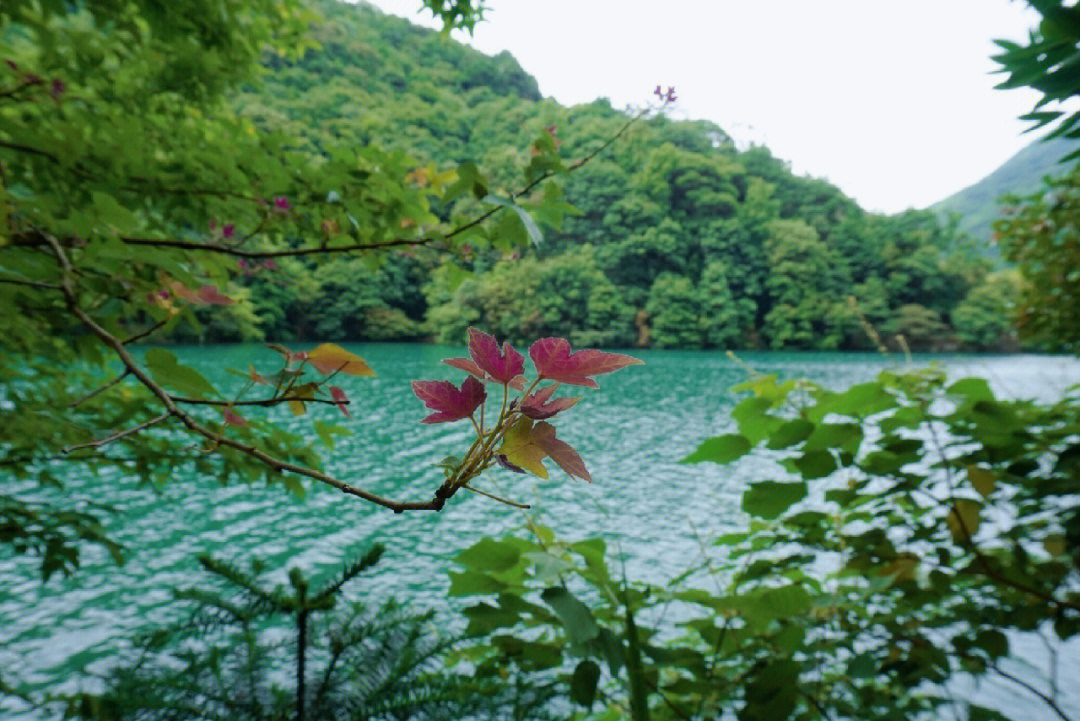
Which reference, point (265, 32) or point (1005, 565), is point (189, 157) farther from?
point (1005, 565)

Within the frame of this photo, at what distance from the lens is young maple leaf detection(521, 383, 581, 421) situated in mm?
249

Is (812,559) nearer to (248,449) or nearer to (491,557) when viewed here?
(491,557)

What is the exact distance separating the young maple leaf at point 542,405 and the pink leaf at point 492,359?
0.05ft

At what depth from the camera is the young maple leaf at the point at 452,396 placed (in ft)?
0.87

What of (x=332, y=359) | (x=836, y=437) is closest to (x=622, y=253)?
(x=836, y=437)

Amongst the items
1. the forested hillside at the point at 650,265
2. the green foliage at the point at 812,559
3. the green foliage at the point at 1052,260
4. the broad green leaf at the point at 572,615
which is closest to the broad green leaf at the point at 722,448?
the green foliage at the point at 812,559

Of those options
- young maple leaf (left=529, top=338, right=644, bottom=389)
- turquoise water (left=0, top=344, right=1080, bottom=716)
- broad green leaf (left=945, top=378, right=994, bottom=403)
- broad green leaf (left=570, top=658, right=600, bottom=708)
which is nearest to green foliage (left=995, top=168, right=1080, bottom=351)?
turquoise water (left=0, top=344, right=1080, bottom=716)

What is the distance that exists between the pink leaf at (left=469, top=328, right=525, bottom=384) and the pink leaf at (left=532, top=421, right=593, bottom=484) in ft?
0.10

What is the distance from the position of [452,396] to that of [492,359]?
0.03m

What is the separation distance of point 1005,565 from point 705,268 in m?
32.0

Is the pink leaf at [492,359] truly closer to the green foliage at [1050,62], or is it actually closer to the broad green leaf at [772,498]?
the green foliage at [1050,62]

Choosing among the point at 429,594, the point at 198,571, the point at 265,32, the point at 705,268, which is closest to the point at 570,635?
the point at 265,32

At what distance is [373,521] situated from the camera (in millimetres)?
6652

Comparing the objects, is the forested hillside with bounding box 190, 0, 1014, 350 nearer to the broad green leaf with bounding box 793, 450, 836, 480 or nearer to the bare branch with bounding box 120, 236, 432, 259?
the bare branch with bounding box 120, 236, 432, 259
